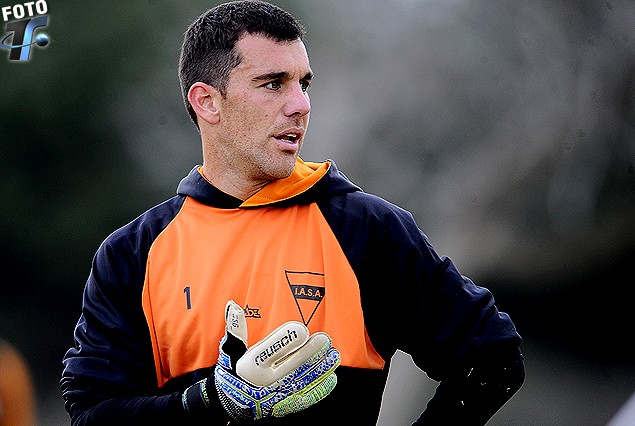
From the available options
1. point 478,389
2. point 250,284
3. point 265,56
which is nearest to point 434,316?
point 478,389

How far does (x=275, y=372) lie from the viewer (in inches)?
70.4

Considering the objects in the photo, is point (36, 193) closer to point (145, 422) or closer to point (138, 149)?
point (138, 149)

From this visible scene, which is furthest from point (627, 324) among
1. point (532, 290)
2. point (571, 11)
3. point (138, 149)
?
point (138, 149)

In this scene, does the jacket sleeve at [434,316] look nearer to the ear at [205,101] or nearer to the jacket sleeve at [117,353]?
the ear at [205,101]

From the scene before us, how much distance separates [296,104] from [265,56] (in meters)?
0.13

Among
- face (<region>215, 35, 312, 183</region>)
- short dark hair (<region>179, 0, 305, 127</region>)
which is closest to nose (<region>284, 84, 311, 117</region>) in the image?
face (<region>215, 35, 312, 183</region>)

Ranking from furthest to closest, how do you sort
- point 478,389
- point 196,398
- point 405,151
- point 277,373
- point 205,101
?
point 405,151
point 205,101
point 478,389
point 196,398
point 277,373

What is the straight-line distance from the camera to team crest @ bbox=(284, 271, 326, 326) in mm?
1999

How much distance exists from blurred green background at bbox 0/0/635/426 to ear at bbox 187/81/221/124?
5.60 feet

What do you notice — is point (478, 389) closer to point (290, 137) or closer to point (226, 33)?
point (290, 137)

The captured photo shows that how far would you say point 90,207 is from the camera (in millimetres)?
3812

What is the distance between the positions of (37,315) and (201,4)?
4.74 ft

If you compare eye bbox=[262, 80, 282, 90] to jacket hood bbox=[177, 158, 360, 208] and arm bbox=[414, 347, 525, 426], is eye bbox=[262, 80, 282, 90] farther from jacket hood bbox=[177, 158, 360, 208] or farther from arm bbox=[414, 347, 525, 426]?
arm bbox=[414, 347, 525, 426]

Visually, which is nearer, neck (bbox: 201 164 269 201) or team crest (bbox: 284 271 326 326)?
team crest (bbox: 284 271 326 326)
